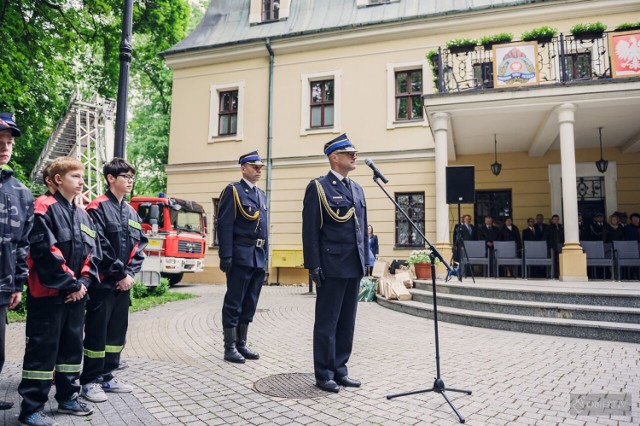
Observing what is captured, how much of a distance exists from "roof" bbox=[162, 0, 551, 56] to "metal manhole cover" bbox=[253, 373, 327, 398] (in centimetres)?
1412

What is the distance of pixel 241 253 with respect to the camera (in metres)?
5.07

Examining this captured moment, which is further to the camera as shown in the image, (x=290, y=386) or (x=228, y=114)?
(x=228, y=114)

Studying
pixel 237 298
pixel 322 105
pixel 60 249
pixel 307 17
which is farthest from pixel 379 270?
pixel 307 17

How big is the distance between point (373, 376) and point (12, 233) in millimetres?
3371

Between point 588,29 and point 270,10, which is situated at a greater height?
point 270,10

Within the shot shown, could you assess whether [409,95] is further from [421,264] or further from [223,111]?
[223,111]

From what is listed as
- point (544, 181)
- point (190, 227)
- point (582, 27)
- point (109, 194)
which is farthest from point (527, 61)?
point (190, 227)

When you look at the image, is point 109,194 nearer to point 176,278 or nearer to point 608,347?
point 608,347

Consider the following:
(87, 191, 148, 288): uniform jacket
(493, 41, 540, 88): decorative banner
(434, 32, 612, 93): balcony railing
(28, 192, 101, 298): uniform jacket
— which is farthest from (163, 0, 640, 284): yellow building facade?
(28, 192, 101, 298): uniform jacket

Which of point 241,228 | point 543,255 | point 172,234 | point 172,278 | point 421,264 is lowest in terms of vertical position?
point 172,278

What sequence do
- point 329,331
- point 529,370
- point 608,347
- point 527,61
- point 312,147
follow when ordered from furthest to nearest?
point 312,147, point 527,61, point 608,347, point 529,370, point 329,331

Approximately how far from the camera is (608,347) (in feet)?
19.1

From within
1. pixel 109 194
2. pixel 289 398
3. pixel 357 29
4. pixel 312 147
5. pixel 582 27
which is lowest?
pixel 289 398

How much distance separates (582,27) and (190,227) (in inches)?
503
